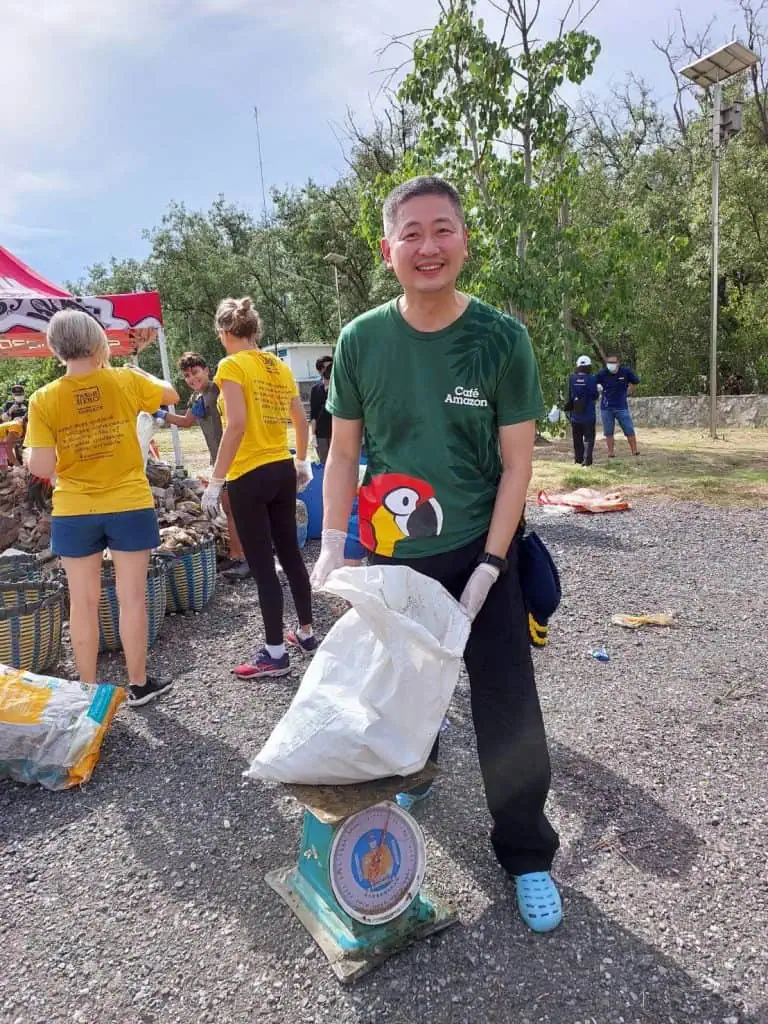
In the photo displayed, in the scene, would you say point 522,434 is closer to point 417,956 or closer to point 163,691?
point 417,956

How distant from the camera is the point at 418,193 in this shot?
182cm

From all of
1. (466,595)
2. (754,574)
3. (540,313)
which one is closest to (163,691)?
(466,595)

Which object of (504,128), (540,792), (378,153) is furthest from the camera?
(378,153)

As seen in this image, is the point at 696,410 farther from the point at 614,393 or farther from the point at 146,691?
the point at 146,691

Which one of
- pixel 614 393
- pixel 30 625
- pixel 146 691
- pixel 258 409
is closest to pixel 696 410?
pixel 614 393

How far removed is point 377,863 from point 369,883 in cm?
6

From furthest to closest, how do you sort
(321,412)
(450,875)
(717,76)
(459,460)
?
(717,76)
(321,412)
(450,875)
(459,460)

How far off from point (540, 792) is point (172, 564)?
354 centimetres

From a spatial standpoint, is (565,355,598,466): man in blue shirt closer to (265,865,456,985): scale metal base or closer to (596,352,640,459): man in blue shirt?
(596,352,640,459): man in blue shirt

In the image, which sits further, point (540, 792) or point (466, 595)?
point (540, 792)

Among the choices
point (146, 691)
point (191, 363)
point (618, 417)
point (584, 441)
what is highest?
point (191, 363)

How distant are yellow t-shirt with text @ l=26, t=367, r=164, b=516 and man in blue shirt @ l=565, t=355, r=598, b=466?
9.01 m

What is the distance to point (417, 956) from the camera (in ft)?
6.44

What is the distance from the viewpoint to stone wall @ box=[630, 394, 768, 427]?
15.9 m
